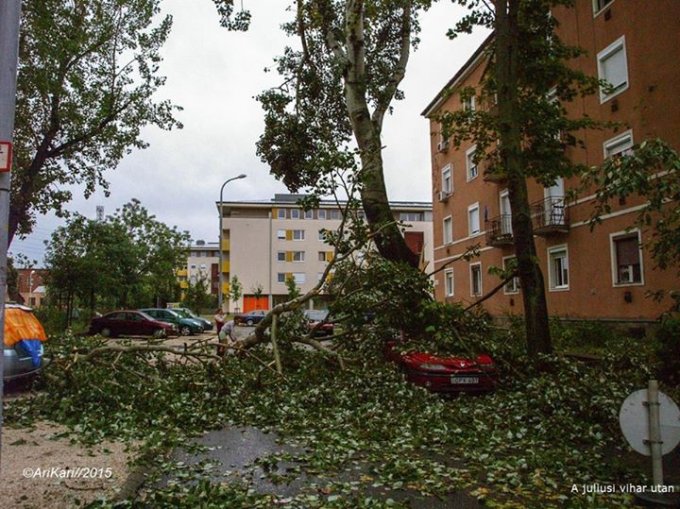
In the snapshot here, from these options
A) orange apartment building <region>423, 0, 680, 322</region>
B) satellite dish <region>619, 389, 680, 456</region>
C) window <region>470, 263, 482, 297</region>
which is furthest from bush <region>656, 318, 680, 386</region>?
window <region>470, 263, 482, 297</region>

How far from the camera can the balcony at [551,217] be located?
68.5ft

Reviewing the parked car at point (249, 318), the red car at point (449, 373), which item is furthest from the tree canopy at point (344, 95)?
the parked car at point (249, 318)

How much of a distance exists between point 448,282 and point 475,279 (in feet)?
10.7

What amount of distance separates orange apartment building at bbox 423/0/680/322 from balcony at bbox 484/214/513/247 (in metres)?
0.05

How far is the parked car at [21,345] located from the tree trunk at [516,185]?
361 inches

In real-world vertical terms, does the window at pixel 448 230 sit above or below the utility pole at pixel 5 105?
above

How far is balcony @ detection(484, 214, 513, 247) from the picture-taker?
80.0 ft

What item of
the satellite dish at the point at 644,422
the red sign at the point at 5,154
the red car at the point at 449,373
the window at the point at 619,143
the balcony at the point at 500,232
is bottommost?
the red car at the point at 449,373

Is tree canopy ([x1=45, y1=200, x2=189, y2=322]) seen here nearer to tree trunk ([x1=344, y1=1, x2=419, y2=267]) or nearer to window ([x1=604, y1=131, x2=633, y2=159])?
tree trunk ([x1=344, y1=1, x2=419, y2=267])

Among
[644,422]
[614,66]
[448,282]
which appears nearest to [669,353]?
[644,422]

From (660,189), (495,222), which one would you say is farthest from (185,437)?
(495,222)

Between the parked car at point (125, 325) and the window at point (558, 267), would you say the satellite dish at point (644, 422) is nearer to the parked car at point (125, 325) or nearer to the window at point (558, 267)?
the window at point (558, 267)

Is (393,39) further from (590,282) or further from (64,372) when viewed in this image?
(64,372)

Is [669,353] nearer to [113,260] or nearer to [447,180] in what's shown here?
[447,180]
